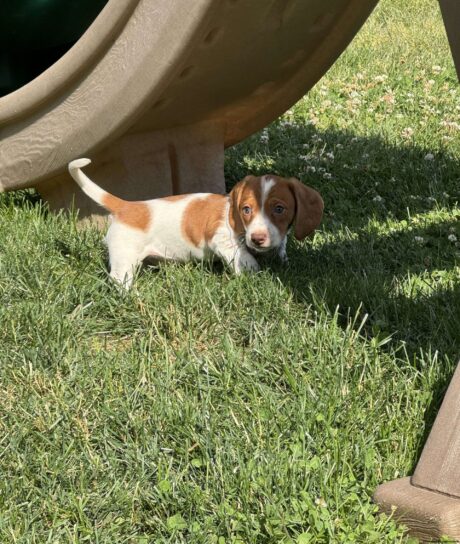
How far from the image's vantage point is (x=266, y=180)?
390cm

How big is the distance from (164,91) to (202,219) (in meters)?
0.56

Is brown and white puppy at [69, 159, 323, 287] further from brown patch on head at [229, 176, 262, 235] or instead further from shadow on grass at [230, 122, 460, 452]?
shadow on grass at [230, 122, 460, 452]

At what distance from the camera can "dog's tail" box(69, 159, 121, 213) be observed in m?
4.16

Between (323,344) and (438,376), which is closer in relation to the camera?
(438,376)

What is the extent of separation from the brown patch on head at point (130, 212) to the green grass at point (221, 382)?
197 millimetres

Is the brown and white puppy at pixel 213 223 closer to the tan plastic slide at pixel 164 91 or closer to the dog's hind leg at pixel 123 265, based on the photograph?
the dog's hind leg at pixel 123 265

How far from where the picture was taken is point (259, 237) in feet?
12.6

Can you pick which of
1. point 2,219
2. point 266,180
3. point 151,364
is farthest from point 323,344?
point 2,219

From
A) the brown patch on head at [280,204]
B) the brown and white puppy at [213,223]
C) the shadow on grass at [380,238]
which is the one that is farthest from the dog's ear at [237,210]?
the shadow on grass at [380,238]

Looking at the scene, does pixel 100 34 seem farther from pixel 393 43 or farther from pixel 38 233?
pixel 393 43

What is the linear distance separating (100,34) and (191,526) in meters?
2.34

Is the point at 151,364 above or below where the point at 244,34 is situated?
below

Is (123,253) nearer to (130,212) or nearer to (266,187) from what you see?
(130,212)

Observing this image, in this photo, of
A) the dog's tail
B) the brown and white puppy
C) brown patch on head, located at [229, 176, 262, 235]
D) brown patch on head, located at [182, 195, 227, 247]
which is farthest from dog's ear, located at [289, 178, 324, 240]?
the dog's tail
